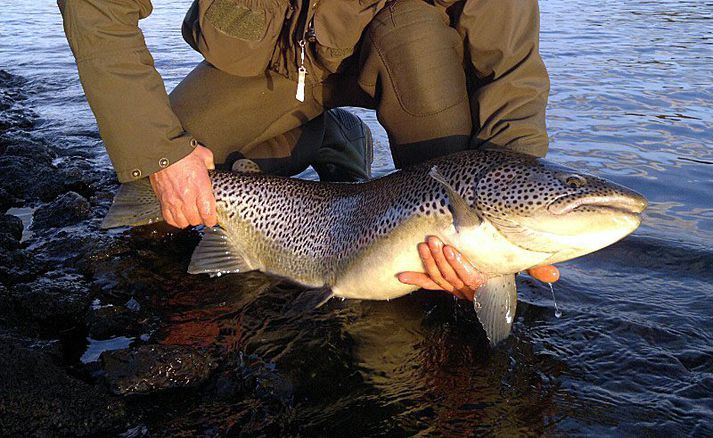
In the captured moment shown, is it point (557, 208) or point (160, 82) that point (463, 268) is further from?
point (160, 82)

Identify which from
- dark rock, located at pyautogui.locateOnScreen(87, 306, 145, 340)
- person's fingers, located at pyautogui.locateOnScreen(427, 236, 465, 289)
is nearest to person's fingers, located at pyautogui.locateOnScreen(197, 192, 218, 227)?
dark rock, located at pyautogui.locateOnScreen(87, 306, 145, 340)

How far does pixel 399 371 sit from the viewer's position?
2.98m

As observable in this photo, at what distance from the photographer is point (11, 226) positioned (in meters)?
4.08

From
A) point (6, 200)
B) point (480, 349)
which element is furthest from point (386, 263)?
point (6, 200)

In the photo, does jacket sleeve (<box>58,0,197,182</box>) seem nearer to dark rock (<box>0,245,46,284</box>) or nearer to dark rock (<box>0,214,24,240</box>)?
dark rock (<box>0,245,46,284</box>)

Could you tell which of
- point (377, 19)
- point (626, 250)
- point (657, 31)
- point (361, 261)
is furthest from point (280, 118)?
point (657, 31)

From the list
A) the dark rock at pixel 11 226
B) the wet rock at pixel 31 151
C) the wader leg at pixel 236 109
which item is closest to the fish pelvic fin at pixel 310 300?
the wader leg at pixel 236 109

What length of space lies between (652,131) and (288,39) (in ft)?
13.9

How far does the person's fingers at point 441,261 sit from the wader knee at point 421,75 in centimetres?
72

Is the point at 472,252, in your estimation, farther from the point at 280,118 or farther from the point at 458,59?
the point at 280,118

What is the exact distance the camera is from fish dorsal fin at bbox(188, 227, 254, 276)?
12.3 feet

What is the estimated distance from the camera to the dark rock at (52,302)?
320cm

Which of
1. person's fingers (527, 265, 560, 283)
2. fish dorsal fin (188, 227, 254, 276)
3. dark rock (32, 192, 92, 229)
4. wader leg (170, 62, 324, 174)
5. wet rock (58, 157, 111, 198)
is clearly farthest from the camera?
wet rock (58, 157, 111, 198)

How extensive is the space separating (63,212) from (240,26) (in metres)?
1.78
